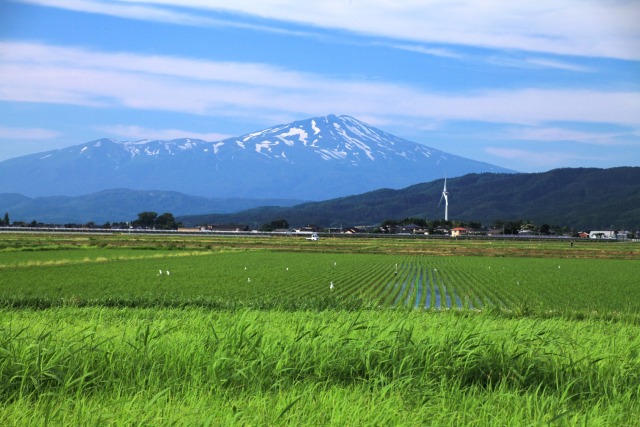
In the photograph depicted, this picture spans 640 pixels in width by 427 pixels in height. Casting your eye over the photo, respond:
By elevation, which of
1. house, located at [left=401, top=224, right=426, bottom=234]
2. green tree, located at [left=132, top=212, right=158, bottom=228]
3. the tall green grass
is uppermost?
green tree, located at [left=132, top=212, right=158, bottom=228]

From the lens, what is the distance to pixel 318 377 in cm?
643

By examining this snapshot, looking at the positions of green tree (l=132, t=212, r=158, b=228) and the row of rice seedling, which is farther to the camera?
green tree (l=132, t=212, r=158, b=228)

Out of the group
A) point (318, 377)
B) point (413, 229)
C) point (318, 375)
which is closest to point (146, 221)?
point (413, 229)

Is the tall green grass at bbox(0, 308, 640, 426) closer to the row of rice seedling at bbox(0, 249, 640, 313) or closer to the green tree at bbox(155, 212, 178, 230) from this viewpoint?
the row of rice seedling at bbox(0, 249, 640, 313)

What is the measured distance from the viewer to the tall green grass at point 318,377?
16.5 feet

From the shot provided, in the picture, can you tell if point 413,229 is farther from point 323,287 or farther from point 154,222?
point 323,287

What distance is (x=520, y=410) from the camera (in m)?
5.32

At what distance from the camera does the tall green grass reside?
5023 mm

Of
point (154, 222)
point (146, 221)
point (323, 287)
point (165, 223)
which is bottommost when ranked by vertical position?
point (323, 287)

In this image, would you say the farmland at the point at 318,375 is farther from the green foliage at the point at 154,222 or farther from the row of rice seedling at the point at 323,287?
the green foliage at the point at 154,222

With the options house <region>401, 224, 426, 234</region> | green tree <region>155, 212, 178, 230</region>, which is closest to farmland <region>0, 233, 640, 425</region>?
house <region>401, 224, 426, 234</region>

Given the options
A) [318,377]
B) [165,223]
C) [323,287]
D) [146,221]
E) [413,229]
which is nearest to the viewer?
[318,377]

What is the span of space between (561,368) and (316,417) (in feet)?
10.9

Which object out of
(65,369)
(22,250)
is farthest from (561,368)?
(22,250)
